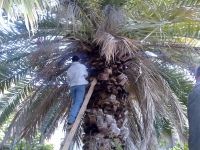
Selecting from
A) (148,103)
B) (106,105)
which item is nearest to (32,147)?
(106,105)

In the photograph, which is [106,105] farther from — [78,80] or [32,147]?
[32,147]

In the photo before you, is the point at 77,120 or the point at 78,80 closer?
the point at 77,120

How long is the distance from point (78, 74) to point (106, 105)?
0.76 m

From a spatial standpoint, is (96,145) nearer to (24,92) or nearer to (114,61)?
(114,61)

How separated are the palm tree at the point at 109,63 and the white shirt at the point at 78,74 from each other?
307 millimetres

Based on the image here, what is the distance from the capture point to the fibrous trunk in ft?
21.4

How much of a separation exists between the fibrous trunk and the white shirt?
0.95 ft

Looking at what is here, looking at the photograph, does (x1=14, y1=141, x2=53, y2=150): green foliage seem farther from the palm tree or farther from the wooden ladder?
the wooden ladder

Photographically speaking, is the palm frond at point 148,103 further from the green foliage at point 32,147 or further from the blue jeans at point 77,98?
the green foliage at point 32,147

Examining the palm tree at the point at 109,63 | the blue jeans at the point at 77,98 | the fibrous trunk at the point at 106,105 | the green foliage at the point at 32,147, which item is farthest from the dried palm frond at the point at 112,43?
the green foliage at the point at 32,147

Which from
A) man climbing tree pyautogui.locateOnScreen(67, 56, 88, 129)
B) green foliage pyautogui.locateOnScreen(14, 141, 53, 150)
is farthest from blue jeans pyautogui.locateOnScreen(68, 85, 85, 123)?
green foliage pyautogui.locateOnScreen(14, 141, 53, 150)

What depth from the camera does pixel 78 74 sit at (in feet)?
21.7

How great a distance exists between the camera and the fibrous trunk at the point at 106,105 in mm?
6531

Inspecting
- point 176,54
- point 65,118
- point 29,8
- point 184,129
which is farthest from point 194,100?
point 65,118
